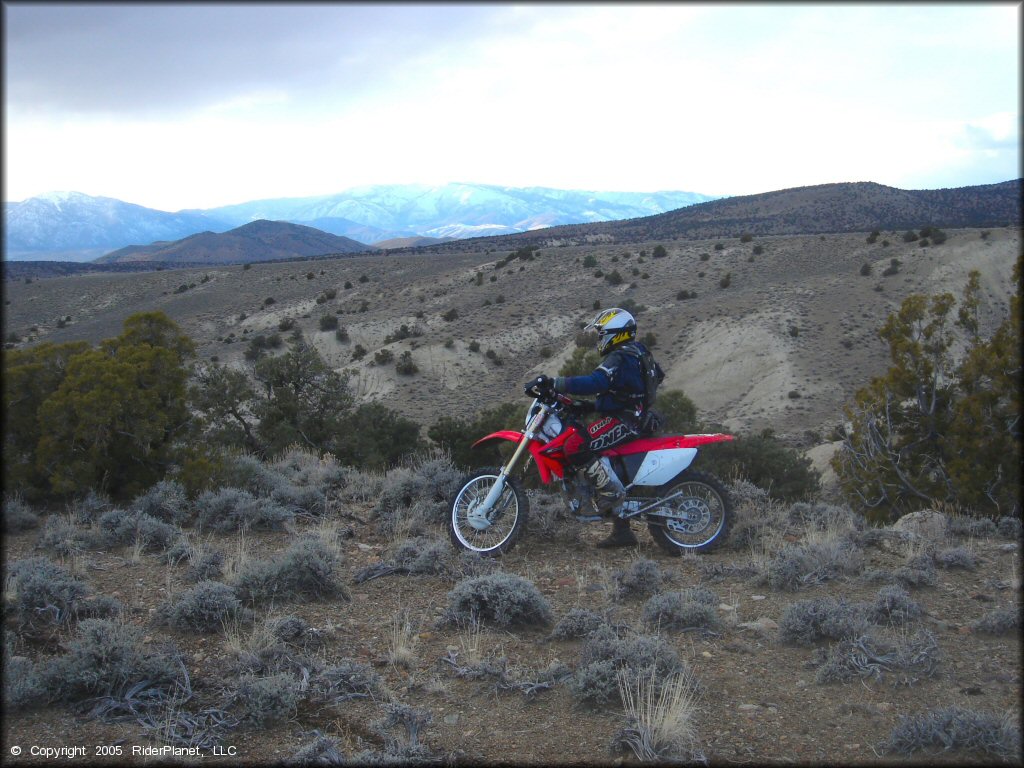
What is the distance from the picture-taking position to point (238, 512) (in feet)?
22.6

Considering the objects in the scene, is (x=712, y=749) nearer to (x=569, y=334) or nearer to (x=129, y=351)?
(x=129, y=351)

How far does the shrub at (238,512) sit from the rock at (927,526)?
5708 millimetres

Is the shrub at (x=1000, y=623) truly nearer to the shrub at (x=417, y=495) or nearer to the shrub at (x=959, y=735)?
the shrub at (x=959, y=735)

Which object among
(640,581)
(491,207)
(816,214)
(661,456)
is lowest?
(640,581)

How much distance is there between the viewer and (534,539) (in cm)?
649

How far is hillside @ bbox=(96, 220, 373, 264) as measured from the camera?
414 feet

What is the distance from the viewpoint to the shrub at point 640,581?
5.10 meters

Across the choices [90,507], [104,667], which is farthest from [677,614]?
[90,507]

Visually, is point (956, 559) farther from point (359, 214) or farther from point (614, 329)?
point (359, 214)

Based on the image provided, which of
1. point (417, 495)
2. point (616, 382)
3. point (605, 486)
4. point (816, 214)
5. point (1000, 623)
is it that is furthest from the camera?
point (816, 214)

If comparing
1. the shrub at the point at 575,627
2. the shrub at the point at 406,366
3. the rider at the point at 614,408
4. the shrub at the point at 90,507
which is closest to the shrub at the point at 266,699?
the shrub at the point at 575,627

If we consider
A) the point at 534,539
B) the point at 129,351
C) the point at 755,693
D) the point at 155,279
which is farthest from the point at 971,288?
the point at 155,279

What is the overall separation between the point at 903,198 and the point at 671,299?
5146 cm

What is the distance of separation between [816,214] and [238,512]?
3239 inches
